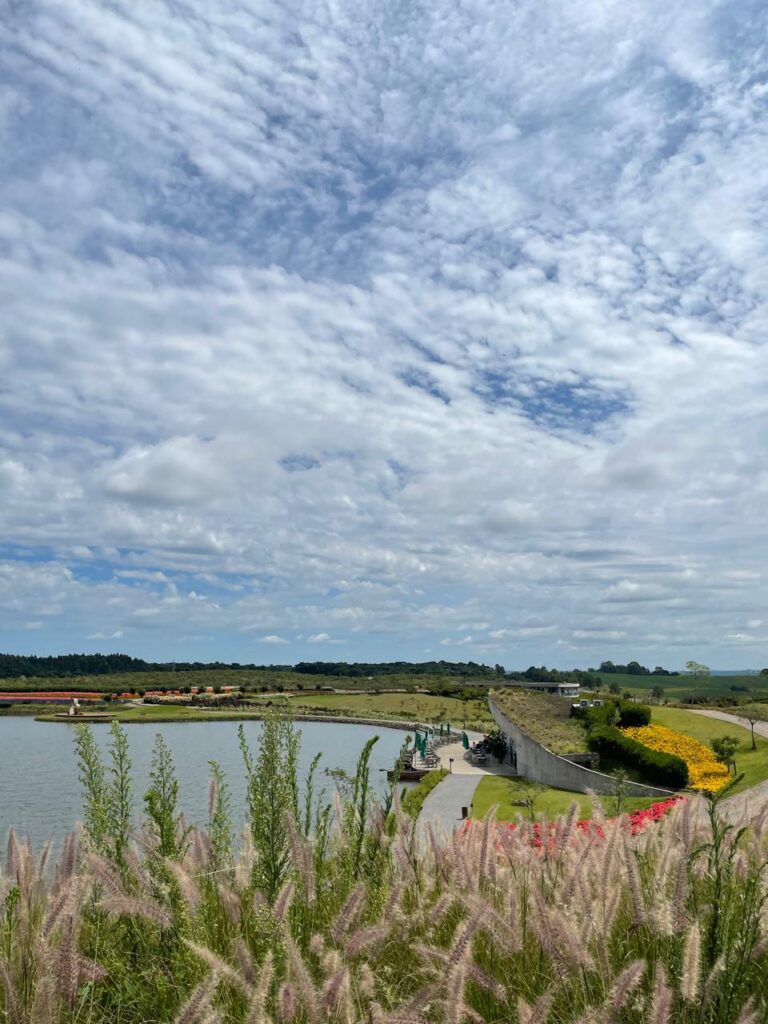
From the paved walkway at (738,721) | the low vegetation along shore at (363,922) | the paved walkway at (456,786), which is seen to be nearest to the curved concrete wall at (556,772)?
the paved walkway at (456,786)

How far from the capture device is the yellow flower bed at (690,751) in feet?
83.0

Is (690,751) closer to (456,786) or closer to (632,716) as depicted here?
(632,716)

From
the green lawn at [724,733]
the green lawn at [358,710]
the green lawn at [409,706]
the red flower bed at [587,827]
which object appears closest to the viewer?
the red flower bed at [587,827]

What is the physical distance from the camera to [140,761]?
137 ft

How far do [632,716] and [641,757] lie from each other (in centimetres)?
692

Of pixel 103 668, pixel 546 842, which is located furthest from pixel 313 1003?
pixel 103 668

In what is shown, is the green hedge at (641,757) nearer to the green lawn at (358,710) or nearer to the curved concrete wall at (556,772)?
the curved concrete wall at (556,772)

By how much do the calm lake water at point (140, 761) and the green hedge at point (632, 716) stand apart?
1063 cm

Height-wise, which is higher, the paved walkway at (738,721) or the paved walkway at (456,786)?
the paved walkway at (738,721)

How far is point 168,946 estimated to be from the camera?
10.5ft

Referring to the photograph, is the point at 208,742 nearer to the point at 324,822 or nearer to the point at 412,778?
the point at 412,778

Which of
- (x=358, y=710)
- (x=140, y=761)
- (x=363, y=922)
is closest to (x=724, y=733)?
(x=140, y=761)

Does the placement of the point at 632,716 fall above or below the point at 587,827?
below

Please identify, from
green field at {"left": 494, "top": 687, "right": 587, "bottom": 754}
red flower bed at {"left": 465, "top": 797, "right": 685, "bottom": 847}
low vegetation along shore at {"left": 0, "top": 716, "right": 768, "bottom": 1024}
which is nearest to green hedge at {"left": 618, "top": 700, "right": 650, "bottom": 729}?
green field at {"left": 494, "top": 687, "right": 587, "bottom": 754}
